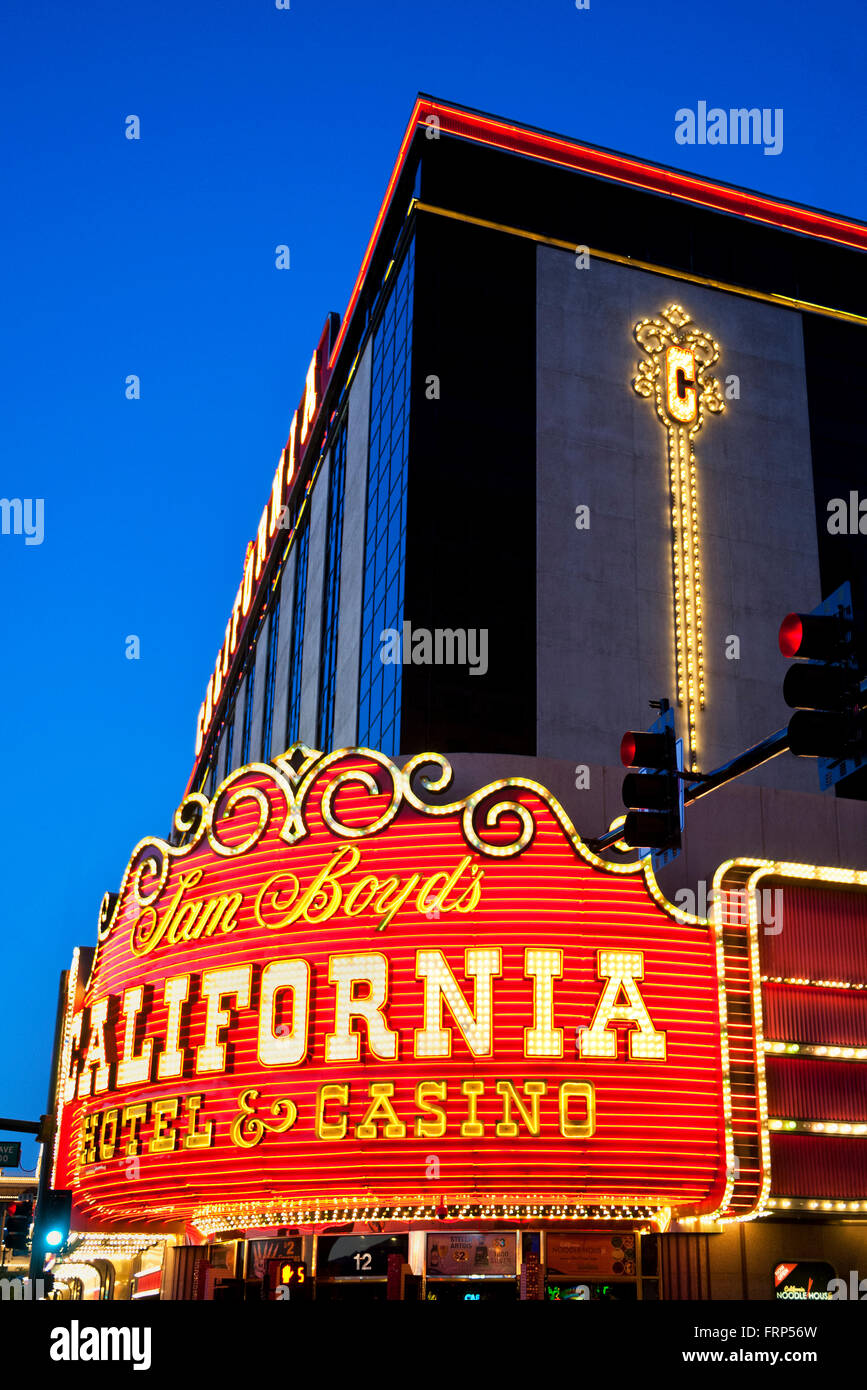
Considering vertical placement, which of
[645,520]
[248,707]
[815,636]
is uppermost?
[248,707]

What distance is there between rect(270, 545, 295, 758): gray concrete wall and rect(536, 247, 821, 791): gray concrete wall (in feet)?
58.2

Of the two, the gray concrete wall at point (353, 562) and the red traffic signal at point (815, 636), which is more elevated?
the gray concrete wall at point (353, 562)

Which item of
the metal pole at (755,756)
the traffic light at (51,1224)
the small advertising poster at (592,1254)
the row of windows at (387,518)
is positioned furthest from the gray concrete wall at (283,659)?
the metal pole at (755,756)

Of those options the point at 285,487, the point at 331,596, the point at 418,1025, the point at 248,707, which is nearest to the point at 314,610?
the point at 331,596

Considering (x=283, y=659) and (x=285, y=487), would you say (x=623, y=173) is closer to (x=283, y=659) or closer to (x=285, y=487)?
(x=285, y=487)

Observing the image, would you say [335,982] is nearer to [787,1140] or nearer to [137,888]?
[137,888]

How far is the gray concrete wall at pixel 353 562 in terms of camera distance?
3712cm

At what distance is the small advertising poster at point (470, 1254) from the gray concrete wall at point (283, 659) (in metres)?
28.9

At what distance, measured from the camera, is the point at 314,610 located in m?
45.1

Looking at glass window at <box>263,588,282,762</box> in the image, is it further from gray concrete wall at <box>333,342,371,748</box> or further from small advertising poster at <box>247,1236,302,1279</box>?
small advertising poster at <box>247,1236,302,1279</box>

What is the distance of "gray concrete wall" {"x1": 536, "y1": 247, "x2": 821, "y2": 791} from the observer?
32.8 meters

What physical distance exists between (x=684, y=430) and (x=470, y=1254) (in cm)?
2259

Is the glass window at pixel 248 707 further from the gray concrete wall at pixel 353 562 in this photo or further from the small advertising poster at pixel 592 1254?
the small advertising poster at pixel 592 1254
